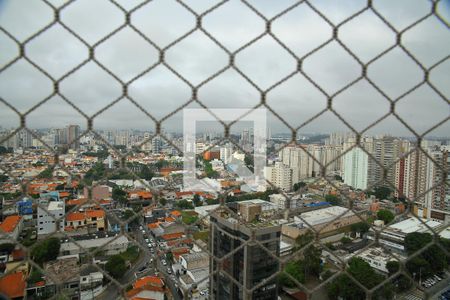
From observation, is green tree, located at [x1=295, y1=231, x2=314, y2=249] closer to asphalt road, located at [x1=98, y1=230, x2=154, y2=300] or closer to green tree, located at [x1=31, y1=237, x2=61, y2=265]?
asphalt road, located at [x1=98, y1=230, x2=154, y2=300]

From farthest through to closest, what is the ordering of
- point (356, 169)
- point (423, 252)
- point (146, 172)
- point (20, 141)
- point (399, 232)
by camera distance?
point (399, 232)
point (356, 169)
point (423, 252)
point (146, 172)
point (20, 141)

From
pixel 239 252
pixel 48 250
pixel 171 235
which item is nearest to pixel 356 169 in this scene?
pixel 239 252

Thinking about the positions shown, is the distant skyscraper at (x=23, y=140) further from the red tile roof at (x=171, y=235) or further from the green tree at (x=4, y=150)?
the red tile roof at (x=171, y=235)

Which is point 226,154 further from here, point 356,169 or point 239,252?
point 356,169

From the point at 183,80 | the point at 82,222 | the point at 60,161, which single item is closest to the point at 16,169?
the point at 60,161

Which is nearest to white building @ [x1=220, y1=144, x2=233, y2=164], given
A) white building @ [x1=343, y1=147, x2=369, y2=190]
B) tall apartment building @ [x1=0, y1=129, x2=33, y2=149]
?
tall apartment building @ [x1=0, y1=129, x2=33, y2=149]

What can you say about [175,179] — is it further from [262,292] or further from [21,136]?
[262,292]
